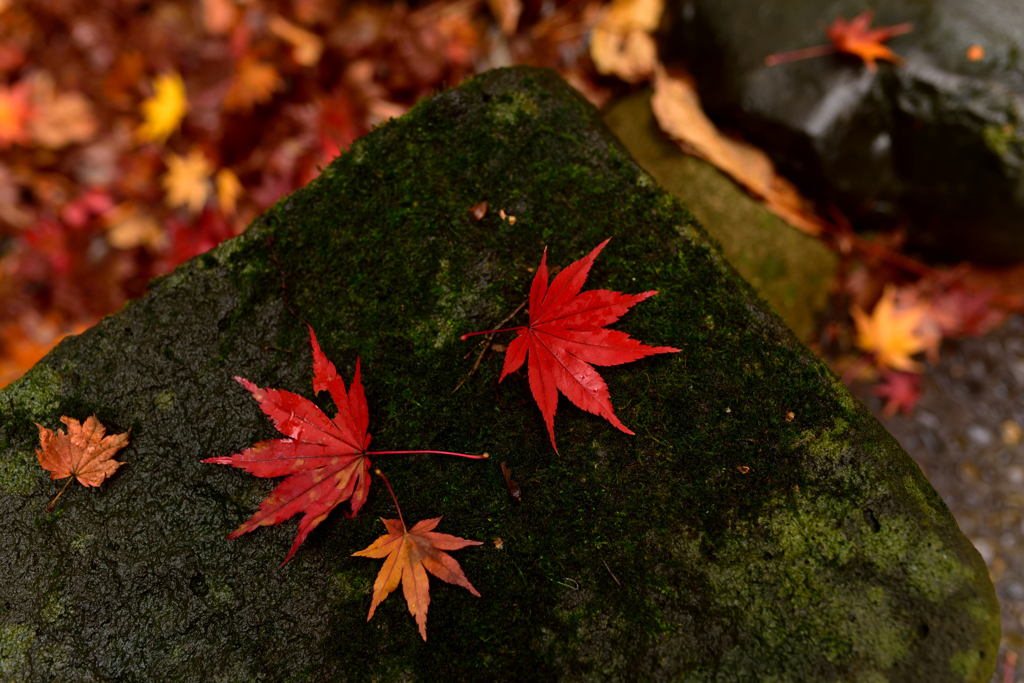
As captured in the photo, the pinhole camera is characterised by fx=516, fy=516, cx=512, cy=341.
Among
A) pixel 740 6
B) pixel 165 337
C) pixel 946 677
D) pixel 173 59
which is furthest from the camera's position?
pixel 173 59

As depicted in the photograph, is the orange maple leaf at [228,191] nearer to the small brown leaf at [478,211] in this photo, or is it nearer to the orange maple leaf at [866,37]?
the small brown leaf at [478,211]

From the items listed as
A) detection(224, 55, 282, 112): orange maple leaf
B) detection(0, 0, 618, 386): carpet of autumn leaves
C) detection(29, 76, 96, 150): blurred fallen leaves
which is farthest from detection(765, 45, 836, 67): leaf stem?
detection(29, 76, 96, 150): blurred fallen leaves

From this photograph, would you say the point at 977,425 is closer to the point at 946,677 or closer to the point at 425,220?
the point at 946,677

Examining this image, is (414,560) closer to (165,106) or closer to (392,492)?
(392,492)

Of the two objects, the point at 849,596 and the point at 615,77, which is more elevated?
the point at 615,77

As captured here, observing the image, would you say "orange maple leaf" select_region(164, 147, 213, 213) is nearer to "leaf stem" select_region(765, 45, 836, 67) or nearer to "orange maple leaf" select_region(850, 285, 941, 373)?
"leaf stem" select_region(765, 45, 836, 67)

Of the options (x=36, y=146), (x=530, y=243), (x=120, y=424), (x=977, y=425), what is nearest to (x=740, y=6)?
(x=530, y=243)
